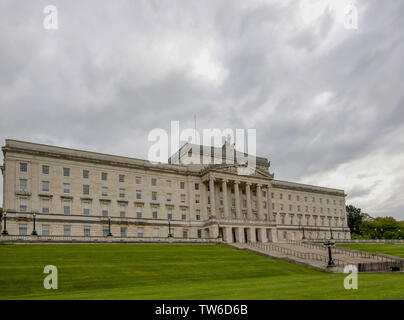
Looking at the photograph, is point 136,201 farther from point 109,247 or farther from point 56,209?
point 109,247

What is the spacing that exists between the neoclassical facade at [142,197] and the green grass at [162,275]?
1133 centimetres

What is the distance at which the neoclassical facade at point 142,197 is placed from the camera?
63.7 m

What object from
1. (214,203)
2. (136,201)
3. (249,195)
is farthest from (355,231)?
(136,201)

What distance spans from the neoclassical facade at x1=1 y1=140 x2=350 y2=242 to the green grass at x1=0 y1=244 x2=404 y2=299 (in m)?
11.3

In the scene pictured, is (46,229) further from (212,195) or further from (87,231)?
(212,195)

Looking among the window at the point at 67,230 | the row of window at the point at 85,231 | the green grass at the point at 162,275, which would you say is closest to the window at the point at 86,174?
the row of window at the point at 85,231

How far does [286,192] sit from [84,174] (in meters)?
52.4

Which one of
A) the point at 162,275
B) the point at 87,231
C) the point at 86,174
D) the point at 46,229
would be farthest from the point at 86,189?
the point at 162,275

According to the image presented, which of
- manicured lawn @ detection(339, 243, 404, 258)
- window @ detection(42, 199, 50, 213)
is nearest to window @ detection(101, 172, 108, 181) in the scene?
window @ detection(42, 199, 50, 213)

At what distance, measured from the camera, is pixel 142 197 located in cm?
7562

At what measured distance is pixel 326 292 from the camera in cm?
2072

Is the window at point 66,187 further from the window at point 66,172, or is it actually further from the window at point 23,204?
the window at point 23,204
